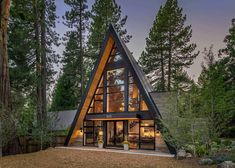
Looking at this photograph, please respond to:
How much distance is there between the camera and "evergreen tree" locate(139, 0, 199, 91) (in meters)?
26.2

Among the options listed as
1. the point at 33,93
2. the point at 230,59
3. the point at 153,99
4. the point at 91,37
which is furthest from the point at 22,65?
the point at 230,59

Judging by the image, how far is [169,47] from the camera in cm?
2647

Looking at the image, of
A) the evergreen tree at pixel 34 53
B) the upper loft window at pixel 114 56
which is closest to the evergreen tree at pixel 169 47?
the evergreen tree at pixel 34 53

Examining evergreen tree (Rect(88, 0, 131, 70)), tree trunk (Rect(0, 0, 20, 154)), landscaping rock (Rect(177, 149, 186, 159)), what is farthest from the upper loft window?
evergreen tree (Rect(88, 0, 131, 70))

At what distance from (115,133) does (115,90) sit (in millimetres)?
2818

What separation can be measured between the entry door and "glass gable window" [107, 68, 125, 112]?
1.00m

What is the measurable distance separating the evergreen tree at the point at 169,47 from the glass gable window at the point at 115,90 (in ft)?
37.5

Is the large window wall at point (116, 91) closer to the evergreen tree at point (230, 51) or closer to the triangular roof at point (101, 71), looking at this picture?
the triangular roof at point (101, 71)

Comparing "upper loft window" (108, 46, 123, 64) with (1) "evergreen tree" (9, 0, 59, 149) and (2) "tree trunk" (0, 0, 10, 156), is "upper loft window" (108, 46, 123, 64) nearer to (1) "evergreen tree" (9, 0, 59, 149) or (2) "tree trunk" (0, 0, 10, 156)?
(1) "evergreen tree" (9, 0, 59, 149)

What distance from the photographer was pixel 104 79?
53.9ft

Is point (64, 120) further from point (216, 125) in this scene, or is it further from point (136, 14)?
point (216, 125)

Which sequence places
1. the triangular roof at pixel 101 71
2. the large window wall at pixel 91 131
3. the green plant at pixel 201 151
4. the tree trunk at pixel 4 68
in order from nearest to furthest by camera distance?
1. the green plant at pixel 201 151
2. the tree trunk at pixel 4 68
3. the triangular roof at pixel 101 71
4. the large window wall at pixel 91 131

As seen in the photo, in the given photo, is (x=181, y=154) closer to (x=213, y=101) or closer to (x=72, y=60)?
(x=213, y=101)

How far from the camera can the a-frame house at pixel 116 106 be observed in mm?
14344
